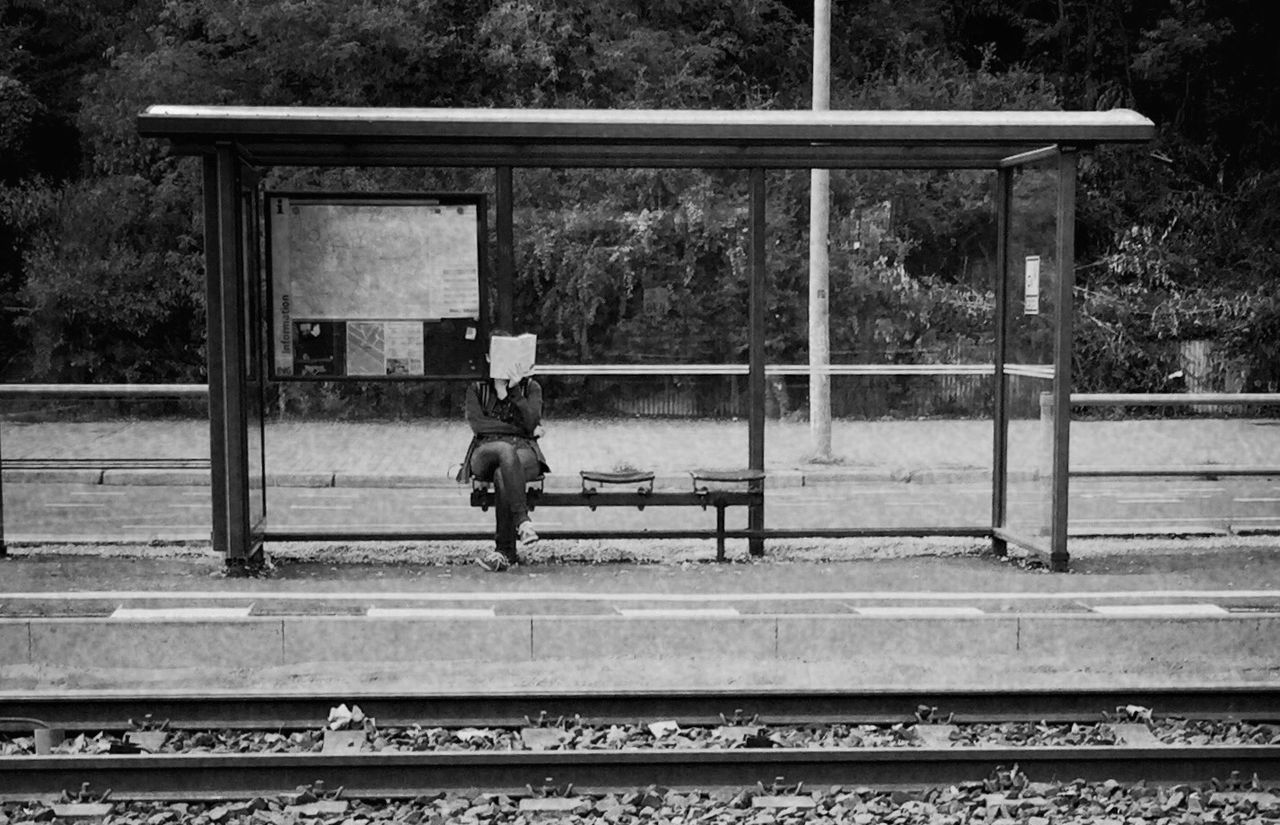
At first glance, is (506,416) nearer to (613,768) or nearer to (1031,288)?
(1031,288)

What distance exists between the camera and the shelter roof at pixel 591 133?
9.52m

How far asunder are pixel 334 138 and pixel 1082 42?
1064 inches

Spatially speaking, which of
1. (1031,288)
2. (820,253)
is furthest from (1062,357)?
(820,253)

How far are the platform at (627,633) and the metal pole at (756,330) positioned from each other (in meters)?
1.16

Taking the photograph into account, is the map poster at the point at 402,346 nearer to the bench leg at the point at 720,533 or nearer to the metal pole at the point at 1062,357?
the bench leg at the point at 720,533

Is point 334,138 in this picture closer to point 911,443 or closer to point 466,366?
point 466,366

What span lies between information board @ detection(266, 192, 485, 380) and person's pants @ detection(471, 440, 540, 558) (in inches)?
23.2

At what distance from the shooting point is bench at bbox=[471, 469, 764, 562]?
33.8 feet

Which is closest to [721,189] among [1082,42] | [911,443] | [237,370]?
[911,443]

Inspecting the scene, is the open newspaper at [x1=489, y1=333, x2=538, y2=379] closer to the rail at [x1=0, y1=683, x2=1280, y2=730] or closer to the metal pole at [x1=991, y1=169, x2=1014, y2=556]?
the metal pole at [x1=991, y1=169, x2=1014, y2=556]

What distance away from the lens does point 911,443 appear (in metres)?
12.0

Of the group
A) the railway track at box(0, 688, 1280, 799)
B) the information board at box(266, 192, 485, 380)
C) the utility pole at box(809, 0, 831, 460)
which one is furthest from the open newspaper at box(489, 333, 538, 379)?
the railway track at box(0, 688, 1280, 799)

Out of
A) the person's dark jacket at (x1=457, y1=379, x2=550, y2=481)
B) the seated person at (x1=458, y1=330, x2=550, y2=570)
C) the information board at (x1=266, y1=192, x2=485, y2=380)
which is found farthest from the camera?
the information board at (x1=266, y1=192, x2=485, y2=380)

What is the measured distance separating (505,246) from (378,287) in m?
0.88
